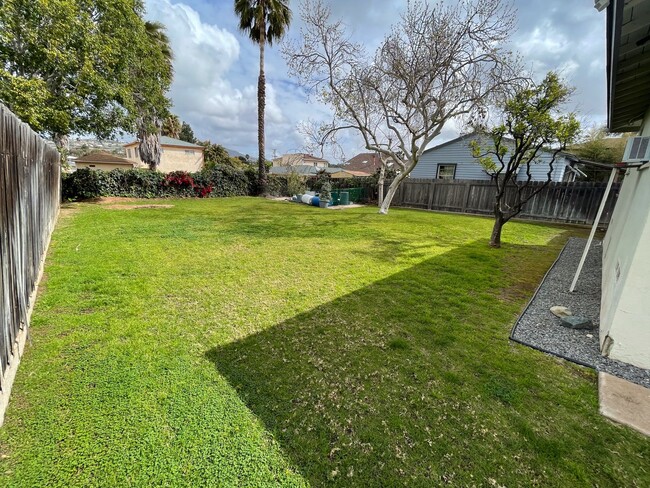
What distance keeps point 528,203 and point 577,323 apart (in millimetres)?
11981

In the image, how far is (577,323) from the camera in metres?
3.30

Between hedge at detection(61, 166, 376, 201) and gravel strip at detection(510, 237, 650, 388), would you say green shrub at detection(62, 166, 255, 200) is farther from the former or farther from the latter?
gravel strip at detection(510, 237, 650, 388)

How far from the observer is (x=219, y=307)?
3.52m

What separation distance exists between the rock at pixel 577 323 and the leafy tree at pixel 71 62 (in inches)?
490

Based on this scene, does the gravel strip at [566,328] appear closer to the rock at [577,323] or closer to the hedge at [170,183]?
the rock at [577,323]

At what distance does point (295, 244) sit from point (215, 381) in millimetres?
4794

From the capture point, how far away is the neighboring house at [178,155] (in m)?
32.3

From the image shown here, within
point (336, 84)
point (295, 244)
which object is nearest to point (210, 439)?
point (295, 244)

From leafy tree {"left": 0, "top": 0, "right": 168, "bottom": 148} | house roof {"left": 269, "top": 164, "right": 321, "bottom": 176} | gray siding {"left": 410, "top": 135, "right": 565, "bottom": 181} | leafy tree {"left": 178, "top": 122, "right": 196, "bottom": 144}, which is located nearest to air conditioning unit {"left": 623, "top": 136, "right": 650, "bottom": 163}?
gray siding {"left": 410, "top": 135, "right": 565, "bottom": 181}

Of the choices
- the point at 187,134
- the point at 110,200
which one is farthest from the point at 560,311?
the point at 187,134

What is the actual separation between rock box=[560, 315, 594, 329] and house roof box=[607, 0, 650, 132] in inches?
112

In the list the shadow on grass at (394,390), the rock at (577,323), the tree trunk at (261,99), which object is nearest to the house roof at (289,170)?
the tree trunk at (261,99)

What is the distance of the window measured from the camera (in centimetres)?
1714

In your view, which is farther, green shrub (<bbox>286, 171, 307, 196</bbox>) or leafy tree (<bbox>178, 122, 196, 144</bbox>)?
leafy tree (<bbox>178, 122, 196, 144</bbox>)
